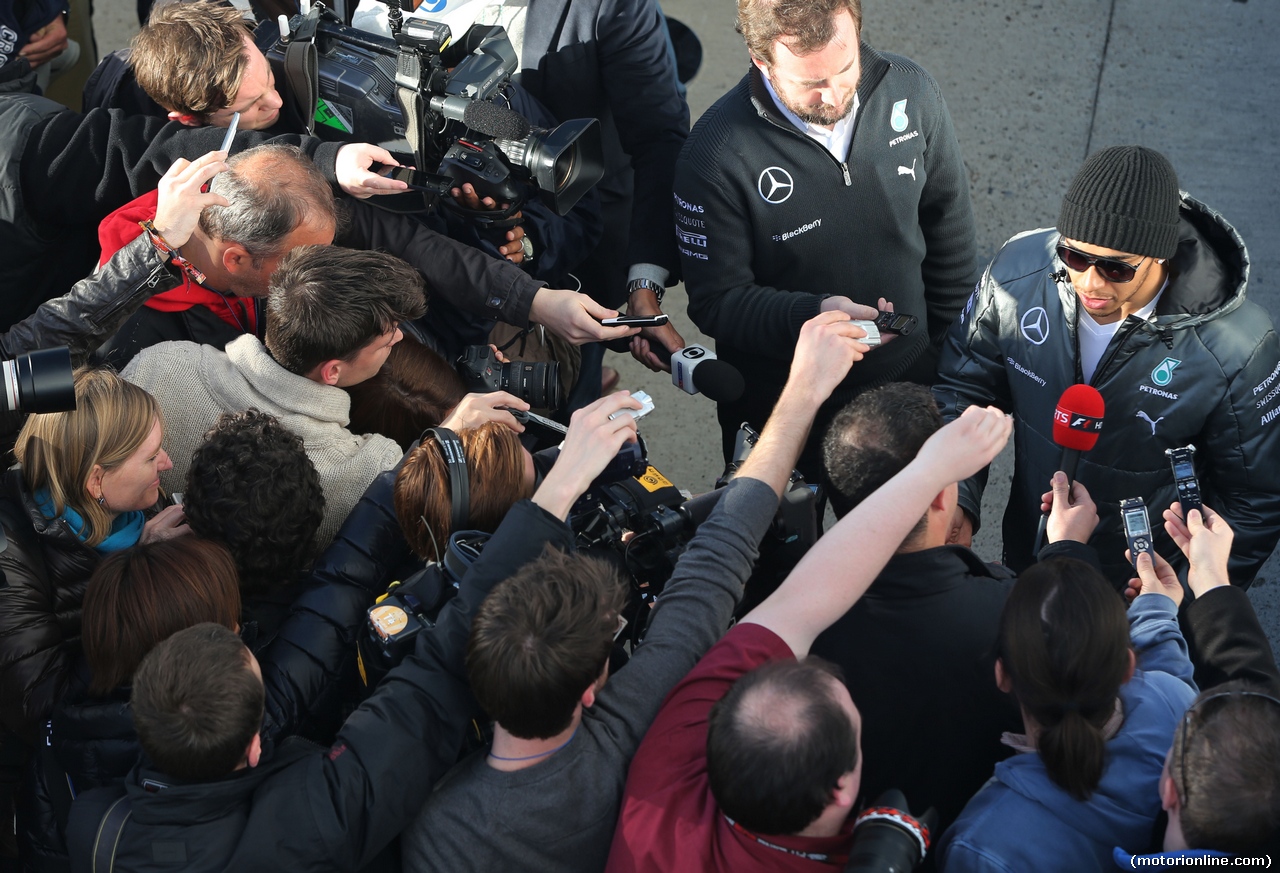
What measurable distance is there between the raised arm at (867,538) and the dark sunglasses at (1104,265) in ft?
1.94

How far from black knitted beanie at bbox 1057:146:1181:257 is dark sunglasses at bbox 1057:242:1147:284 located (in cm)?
3

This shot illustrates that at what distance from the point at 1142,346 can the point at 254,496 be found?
6.34ft

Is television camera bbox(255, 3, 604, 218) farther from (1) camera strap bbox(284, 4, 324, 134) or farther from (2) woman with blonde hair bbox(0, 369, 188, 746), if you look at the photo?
(2) woman with blonde hair bbox(0, 369, 188, 746)

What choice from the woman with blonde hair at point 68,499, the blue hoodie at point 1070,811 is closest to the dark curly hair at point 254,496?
the woman with blonde hair at point 68,499

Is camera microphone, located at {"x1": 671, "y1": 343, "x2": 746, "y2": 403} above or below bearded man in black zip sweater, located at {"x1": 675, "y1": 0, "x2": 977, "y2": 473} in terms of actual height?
below

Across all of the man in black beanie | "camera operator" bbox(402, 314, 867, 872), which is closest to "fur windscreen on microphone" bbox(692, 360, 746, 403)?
the man in black beanie

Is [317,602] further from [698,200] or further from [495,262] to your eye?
[698,200]

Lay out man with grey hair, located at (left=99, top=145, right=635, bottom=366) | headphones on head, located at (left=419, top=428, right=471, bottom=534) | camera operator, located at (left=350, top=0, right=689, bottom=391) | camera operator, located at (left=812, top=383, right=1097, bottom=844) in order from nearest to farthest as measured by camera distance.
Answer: camera operator, located at (left=812, top=383, right=1097, bottom=844)
headphones on head, located at (left=419, top=428, right=471, bottom=534)
man with grey hair, located at (left=99, top=145, right=635, bottom=366)
camera operator, located at (left=350, top=0, right=689, bottom=391)

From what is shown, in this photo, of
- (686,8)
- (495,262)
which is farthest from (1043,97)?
(495,262)

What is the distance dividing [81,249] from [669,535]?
1936 millimetres

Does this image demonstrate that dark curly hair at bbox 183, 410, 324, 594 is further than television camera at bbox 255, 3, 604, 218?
No

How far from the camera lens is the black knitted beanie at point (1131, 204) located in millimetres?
2307

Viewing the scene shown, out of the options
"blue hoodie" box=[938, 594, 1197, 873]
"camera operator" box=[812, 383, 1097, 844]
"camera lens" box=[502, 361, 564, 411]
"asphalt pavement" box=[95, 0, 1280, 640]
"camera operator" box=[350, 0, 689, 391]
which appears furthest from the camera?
"asphalt pavement" box=[95, 0, 1280, 640]

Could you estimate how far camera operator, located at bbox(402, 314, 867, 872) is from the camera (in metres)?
1.74
